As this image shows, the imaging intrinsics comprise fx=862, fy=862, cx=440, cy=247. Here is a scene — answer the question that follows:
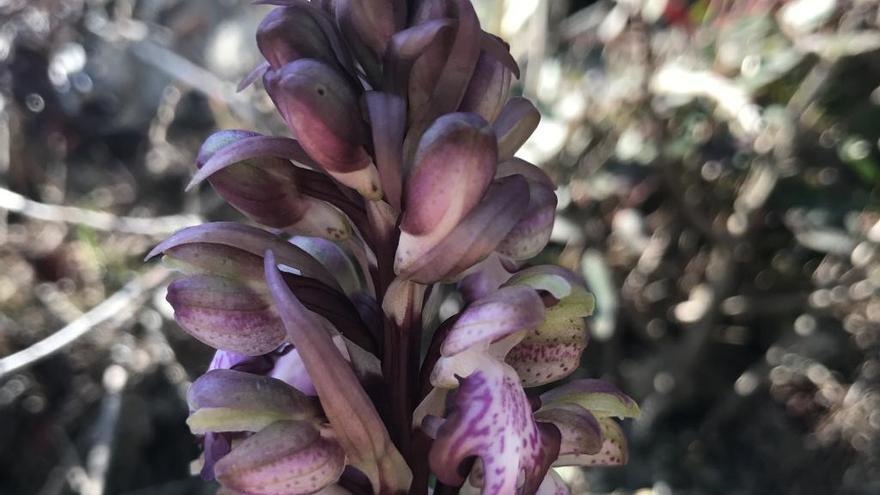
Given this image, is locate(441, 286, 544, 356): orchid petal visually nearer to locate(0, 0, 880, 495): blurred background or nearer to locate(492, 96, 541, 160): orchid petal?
locate(492, 96, 541, 160): orchid petal

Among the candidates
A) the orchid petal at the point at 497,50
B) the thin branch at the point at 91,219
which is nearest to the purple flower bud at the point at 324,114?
the orchid petal at the point at 497,50

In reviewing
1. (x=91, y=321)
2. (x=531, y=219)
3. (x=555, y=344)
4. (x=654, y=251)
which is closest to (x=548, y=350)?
(x=555, y=344)

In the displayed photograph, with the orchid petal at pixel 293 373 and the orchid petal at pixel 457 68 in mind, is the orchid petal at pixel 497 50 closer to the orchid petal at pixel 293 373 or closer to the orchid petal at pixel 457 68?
the orchid petal at pixel 457 68

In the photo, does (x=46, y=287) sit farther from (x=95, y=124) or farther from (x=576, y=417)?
(x=576, y=417)

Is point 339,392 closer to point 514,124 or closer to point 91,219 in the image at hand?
point 514,124

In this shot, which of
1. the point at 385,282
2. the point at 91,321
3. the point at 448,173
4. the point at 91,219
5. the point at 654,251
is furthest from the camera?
the point at 654,251

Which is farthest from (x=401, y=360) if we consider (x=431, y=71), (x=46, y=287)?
(x=46, y=287)
